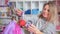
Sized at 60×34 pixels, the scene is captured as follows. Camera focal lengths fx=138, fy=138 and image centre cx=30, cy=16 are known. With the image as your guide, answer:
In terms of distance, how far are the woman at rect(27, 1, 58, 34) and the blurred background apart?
0.9 inches

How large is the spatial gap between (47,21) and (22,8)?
153 mm

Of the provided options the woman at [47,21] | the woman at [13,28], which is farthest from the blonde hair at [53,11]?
the woman at [13,28]

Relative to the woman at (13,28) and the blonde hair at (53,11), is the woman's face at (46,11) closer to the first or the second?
the blonde hair at (53,11)

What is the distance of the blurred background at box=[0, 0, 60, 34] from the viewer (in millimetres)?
741

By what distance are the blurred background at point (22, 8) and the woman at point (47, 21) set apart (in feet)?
0.07

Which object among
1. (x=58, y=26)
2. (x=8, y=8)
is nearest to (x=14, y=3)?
(x=8, y=8)

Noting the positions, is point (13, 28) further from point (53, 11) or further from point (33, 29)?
point (53, 11)

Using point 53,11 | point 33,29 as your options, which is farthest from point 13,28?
point 53,11

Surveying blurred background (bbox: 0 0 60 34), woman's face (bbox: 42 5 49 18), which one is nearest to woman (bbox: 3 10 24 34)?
blurred background (bbox: 0 0 60 34)

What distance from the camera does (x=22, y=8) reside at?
29.5 inches

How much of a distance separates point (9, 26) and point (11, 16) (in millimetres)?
56

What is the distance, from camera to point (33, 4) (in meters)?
0.74

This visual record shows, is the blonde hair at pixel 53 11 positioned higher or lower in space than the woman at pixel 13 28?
higher

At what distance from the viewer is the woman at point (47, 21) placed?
741 mm
